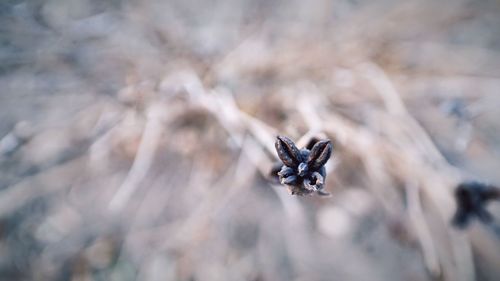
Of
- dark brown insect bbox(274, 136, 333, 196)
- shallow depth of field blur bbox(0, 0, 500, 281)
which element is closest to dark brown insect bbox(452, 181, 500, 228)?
shallow depth of field blur bbox(0, 0, 500, 281)

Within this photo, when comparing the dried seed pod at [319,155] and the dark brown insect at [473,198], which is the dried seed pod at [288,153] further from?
the dark brown insect at [473,198]

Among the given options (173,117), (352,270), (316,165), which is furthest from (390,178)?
(173,117)

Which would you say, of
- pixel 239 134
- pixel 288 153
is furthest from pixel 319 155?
pixel 239 134

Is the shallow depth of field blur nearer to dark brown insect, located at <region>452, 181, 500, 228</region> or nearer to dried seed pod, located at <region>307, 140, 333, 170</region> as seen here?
dark brown insect, located at <region>452, 181, 500, 228</region>

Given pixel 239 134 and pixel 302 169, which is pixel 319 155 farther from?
pixel 239 134

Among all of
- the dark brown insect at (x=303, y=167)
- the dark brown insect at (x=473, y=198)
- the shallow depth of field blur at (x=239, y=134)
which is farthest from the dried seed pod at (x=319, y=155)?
the dark brown insect at (x=473, y=198)
